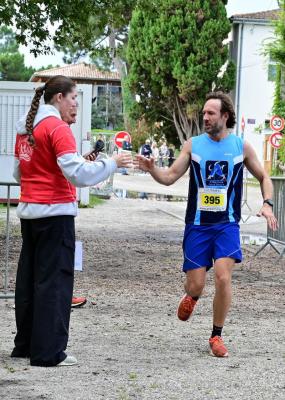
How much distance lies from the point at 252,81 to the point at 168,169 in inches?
2422

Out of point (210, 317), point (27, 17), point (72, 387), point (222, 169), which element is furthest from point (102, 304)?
point (27, 17)

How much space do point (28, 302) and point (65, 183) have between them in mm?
861

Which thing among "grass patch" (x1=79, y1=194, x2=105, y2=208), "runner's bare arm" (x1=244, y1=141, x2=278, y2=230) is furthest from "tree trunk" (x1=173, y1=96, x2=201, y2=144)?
"runner's bare arm" (x1=244, y1=141, x2=278, y2=230)

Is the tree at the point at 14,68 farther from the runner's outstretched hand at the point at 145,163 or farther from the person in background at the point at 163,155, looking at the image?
the runner's outstretched hand at the point at 145,163

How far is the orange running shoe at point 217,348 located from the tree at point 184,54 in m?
51.7

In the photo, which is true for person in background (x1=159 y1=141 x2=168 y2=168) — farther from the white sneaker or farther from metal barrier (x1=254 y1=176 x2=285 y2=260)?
the white sneaker

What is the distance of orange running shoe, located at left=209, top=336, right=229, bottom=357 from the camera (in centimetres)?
738

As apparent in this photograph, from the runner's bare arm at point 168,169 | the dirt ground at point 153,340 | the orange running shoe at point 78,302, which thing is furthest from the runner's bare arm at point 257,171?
the orange running shoe at point 78,302

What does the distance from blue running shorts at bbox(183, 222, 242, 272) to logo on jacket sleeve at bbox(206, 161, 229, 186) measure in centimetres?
31

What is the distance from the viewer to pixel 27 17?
16.9 metres

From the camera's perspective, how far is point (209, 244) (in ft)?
25.2

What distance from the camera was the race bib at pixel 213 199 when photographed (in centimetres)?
756

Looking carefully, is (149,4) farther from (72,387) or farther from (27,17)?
(72,387)

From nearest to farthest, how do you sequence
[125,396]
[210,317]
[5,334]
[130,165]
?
[125,396] < [130,165] < [5,334] < [210,317]
